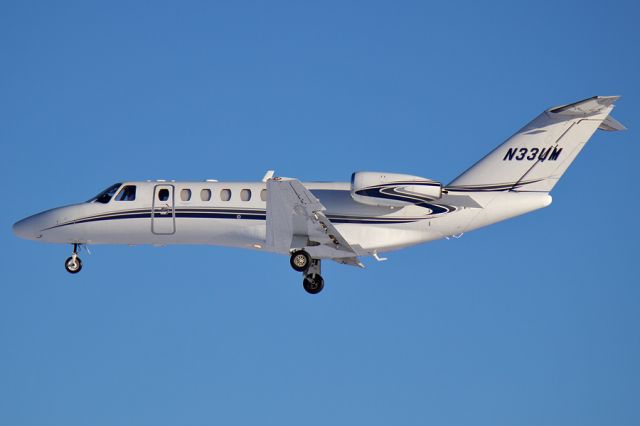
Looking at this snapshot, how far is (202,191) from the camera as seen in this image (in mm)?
31266

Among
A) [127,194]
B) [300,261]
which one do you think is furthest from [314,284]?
[127,194]

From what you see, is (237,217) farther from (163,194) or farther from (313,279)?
(313,279)

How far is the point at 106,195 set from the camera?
32438 mm

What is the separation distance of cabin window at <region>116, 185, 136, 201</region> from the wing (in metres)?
4.43

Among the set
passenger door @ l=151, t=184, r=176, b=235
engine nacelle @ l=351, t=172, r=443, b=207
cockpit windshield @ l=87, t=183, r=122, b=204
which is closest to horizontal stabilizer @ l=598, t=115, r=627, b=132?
engine nacelle @ l=351, t=172, r=443, b=207

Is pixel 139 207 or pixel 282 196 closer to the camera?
pixel 282 196

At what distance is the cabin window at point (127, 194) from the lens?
31953 mm

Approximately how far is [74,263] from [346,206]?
8.05 m

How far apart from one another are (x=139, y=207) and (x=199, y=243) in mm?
1930

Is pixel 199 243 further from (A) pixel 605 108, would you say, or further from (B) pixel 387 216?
(A) pixel 605 108

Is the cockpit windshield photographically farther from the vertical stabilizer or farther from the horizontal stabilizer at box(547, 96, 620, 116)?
the horizontal stabilizer at box(547, 96, 620, 116)

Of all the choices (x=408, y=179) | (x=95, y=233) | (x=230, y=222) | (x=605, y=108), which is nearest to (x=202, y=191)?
(x=230, y=222)

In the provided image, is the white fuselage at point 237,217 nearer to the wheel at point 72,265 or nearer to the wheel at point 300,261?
the wheel at point 72,265

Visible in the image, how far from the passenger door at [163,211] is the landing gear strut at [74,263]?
2741 millimetres
